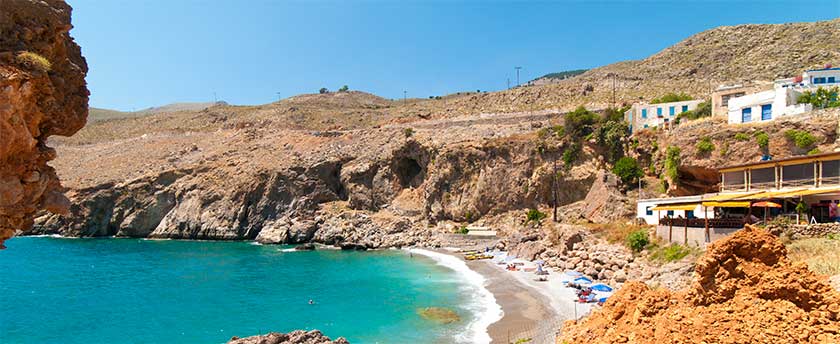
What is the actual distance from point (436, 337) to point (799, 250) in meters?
15.6

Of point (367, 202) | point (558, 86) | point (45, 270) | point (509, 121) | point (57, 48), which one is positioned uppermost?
point (558, 86)

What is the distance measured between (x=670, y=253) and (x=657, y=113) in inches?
978

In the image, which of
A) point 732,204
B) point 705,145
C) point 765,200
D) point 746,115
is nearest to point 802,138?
point 746,115

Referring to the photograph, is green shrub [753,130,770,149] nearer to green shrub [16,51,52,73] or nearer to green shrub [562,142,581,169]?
green shrub [562,142,581,169]

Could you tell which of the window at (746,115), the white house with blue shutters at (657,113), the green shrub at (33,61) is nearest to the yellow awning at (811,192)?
the window at (746,115)

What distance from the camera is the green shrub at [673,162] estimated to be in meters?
39.0

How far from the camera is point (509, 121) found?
66812 mm

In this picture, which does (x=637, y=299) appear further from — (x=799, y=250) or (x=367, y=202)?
(x=367, y=202)

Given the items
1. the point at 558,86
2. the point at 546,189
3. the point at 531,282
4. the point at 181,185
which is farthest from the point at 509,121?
the point at 181,185

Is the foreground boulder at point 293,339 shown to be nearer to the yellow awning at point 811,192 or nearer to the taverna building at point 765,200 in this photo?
the taverna building at point 765,200

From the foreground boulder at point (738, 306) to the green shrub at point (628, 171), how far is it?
39.5m

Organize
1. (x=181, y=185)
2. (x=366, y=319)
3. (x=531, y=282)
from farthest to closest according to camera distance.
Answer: (x=181, y=185)
(x=531, y=282)
(x=366, y=319)

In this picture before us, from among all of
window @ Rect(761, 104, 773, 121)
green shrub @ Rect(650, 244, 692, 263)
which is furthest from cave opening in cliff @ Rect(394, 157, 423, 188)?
green shrub @ Rect(650, 244, 692, 263)

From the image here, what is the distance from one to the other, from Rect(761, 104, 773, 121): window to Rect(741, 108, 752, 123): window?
2.78ft
